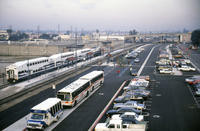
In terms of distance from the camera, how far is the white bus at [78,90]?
23.7 metres

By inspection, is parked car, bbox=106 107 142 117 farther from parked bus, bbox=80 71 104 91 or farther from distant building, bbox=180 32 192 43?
distant building, bbox=180 32 192 43

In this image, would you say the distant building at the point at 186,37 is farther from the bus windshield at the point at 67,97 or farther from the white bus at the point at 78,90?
the bus windshield at the point at 67,97

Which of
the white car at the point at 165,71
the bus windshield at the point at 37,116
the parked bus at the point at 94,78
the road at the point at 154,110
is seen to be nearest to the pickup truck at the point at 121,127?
the road at the point at 154,110

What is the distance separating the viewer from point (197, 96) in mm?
28469

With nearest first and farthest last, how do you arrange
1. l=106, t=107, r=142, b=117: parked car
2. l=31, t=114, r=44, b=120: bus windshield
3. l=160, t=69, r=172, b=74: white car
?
l=31, t=114, r=44, b=120: bus windshield, l=106, t=107, r=142, b=117: parked car, l=160, t=69, r=172, b=74: white car

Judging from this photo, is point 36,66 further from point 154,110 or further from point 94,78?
point 154,110

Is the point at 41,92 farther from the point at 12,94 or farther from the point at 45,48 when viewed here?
the point at 45,48

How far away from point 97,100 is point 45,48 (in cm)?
6946

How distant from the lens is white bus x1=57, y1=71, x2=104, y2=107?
23705 mm

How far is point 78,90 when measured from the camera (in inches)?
1004

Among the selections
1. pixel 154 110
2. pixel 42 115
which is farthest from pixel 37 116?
pixel 154 110

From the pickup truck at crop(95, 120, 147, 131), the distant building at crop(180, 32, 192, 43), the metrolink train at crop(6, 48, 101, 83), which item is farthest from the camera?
the distant building at crop(180, 32, 192, 43)

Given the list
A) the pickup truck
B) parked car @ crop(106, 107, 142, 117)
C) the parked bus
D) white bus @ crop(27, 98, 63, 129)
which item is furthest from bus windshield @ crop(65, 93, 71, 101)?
the pickup truck

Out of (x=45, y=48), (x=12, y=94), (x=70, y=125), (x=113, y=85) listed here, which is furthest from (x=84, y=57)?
(x=70, y=125)
